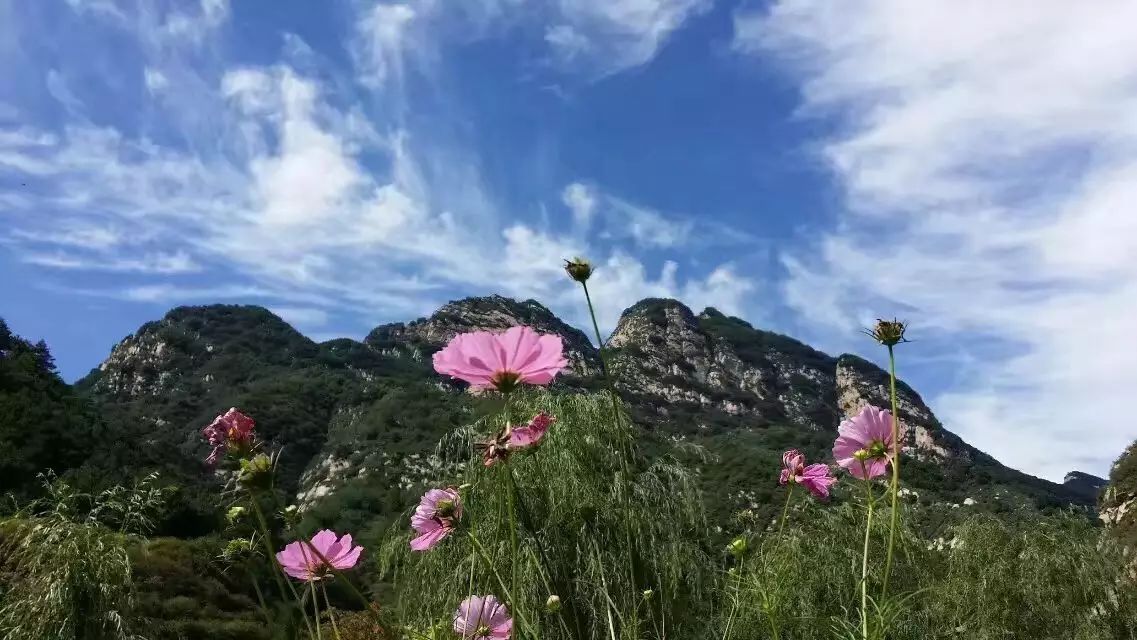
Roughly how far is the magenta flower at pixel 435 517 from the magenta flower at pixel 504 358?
279 mm

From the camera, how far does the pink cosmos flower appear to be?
3.47ft

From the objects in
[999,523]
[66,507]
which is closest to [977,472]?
[999,523]

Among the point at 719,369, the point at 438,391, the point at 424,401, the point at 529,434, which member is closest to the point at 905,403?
the point at 719,369

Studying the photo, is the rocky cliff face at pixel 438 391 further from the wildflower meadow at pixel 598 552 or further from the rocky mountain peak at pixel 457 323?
the wildflower meadow at pixel 598 552

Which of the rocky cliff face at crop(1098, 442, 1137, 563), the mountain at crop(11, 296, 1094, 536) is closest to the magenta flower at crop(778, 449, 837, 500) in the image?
the mountain at crop(11, 296, 1094, 536)

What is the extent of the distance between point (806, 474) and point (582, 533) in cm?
328

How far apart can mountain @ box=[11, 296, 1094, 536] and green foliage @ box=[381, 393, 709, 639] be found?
92 cm

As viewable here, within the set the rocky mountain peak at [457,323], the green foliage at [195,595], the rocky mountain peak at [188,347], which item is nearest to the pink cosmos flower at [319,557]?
the green foliage at [195,595]

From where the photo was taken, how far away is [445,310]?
6981cm

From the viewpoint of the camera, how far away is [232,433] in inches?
40.0

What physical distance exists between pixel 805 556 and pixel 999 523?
8.07 feet

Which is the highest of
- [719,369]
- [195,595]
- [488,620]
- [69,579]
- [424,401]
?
[719,369]

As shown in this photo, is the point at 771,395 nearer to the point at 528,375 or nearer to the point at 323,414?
the point at 323,414

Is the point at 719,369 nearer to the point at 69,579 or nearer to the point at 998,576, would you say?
the point at 998,576
